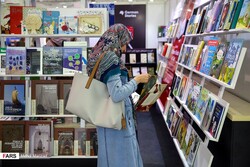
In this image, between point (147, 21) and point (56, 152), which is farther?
point (147, 21)

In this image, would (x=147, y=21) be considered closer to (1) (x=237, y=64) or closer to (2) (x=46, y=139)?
(2) (x=46, y=139)

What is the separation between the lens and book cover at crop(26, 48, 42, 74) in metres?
3.45

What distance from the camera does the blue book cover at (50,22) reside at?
342 cm

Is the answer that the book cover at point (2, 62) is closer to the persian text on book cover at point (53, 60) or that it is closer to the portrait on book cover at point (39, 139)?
the persian text on book cover at point (53, 60)

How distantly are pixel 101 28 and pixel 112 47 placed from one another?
3.93 feet

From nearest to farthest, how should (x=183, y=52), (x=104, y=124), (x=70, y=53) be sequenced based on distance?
1. (x=104, y=124)
2. (x=70, y=53)
3. (x=183, y=52)

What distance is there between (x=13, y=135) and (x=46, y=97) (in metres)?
0.58

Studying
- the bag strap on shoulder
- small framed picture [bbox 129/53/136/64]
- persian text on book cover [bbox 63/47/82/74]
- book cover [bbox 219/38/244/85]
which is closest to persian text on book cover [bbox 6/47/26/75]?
persian text on book cover [bbox 63/47/82/74]

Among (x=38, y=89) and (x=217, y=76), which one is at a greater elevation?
(x=217, y=76)

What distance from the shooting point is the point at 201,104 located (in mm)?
2760

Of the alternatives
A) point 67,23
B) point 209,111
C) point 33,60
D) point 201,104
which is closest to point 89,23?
point 67,23

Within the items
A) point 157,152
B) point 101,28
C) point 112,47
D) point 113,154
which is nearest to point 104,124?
point 113,154

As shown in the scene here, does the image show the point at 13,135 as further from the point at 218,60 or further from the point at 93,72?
the point at 218,60

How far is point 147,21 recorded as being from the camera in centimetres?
1155
